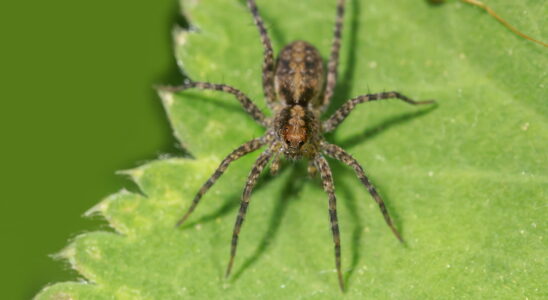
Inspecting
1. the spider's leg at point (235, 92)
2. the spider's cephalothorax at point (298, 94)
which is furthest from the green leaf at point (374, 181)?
the spider's cephalothorax at point (298, 94)

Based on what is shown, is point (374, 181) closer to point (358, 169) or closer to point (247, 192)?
point (358, 169)

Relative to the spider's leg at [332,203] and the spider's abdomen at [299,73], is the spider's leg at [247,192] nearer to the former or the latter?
the spider's leg at [332,203]

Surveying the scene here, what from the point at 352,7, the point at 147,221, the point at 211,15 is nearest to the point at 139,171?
the point at 147,221

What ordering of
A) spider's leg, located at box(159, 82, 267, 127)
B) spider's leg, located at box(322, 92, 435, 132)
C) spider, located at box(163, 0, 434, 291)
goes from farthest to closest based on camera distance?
spider's leg, located at box(159, 82, 267, 127) → spider's leg, located at box(322, 92, 435, 132) → spider, located at box(163, 0, 434, 291)

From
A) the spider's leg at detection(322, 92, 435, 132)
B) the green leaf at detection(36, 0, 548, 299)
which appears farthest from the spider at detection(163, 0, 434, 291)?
the green leaf at detection(36, 0, 548, 299)

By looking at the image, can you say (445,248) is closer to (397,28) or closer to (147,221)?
(397,28)

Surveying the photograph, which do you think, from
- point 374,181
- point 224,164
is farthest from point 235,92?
point 374,181

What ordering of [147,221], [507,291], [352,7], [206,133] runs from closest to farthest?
[507,291] < [147,221] < [206,133] < [352,7]

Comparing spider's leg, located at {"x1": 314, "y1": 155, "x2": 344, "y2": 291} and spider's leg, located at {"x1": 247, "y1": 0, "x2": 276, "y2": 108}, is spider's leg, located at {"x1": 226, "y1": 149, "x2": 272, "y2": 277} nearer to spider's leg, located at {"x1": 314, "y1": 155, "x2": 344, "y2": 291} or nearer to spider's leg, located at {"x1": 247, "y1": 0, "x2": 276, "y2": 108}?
spider's leg, located at {"x1": 314, "y1": 155, "x2": 344, "y2": 291}
